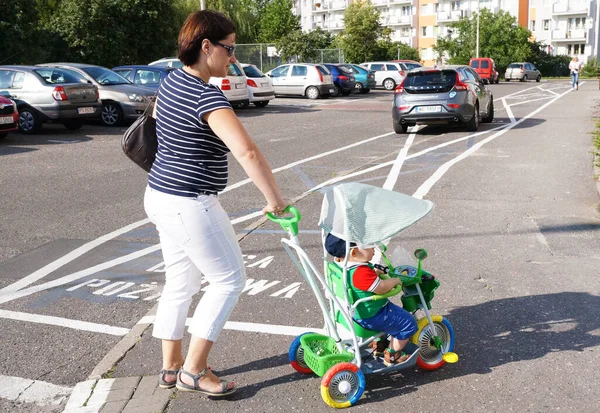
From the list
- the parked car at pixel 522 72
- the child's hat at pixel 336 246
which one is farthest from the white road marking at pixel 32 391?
the parked car at pixel 522 72

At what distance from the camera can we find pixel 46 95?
17.8 metres

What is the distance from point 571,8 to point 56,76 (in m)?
77.1

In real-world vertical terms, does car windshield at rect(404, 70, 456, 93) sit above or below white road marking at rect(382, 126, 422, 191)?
above

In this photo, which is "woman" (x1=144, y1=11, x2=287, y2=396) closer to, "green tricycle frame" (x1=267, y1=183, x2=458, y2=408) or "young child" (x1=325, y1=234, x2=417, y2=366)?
"green tricycle frame" (x1=267, y1=183, x2=458, y2=408)

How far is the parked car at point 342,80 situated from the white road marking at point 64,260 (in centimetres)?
2667

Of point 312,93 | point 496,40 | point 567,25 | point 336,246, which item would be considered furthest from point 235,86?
point 567,25

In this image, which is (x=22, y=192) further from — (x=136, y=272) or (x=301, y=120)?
(x=301, y=120)

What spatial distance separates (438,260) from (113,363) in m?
3.26

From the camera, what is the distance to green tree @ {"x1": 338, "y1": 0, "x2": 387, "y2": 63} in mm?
58500

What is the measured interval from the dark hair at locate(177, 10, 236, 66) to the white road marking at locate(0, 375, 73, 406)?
201 centimetres

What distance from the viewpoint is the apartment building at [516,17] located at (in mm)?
82188

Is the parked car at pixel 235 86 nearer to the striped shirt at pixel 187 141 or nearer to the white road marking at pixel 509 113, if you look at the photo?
the white road marking at pixel 509 113

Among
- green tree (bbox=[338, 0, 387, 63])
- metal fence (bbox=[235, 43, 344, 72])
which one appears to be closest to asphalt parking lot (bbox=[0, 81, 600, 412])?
metal fence (bbox=[235, 43, 344, 72])

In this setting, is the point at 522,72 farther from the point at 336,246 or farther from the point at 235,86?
the point at 336,246
